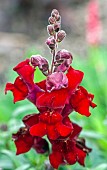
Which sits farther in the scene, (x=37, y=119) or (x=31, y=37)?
(x=31, y=37)

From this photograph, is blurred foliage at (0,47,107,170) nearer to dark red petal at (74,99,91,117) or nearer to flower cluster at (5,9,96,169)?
flower cluster at (5,9,96,169)

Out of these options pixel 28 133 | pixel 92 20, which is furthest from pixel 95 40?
pixel 28 133

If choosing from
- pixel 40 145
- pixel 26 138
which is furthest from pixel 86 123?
pixel 26 138

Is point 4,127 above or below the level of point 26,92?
above

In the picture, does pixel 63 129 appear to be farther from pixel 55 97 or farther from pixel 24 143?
pixel 24 143

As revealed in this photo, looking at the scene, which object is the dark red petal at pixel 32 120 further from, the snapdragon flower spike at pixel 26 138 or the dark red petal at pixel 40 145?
the dark red petal at pixel 40 145

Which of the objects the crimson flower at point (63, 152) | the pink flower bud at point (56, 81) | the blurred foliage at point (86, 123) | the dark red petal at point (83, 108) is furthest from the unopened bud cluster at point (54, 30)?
the blurred foliage at point (86, 123)

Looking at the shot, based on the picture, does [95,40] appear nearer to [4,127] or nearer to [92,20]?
[92,20]
